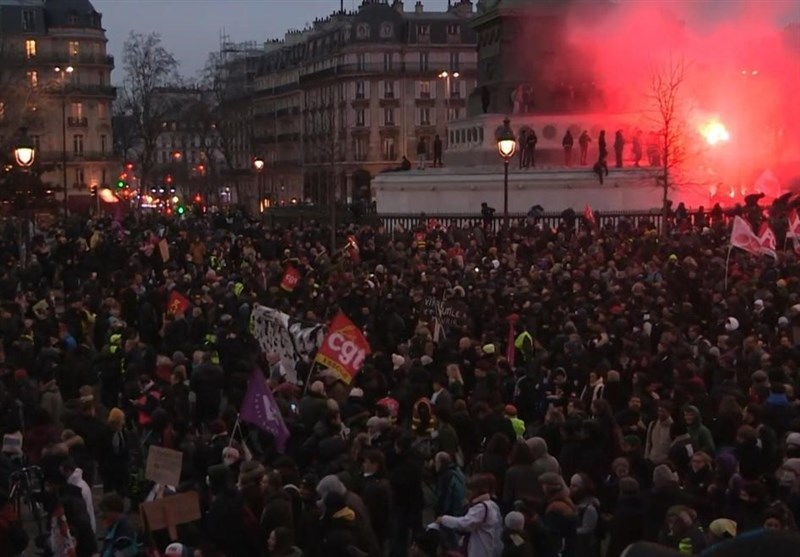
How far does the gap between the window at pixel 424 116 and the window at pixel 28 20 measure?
27555 millimetres

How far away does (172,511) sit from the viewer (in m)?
10.2

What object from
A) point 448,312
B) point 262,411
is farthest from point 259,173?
point 262,411

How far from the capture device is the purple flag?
1289 cm

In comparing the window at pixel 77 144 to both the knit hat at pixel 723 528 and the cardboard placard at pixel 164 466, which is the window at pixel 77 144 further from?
the knit hat at pixel 723 528

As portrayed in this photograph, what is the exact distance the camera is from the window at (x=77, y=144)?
102062mm

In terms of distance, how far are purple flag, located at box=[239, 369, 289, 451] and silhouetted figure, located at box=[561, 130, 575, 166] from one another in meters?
39.1

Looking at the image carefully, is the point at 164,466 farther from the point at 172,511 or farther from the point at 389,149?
the point at 389,149

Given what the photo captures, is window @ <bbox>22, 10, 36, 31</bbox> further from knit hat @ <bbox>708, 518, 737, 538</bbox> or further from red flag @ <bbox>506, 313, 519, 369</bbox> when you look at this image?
knit hat @ <bbox>708, 518, 737, 538</bbox>

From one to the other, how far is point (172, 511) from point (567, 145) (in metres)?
42.1

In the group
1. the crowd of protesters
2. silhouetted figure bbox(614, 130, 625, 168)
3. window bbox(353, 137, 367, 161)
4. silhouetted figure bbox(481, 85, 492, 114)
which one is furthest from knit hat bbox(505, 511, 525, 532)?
window bbox(353, 137, 367, 161)

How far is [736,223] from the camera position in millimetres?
25047

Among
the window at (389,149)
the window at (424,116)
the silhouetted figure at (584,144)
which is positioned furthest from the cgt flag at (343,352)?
the window at (424,116)

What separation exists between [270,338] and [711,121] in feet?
127

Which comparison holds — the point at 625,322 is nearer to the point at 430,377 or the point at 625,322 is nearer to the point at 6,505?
A: the point at 430,377
